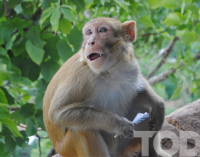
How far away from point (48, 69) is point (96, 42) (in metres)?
1.51

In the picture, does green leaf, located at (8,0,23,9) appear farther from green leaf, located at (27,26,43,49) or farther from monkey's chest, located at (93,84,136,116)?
monkey's chest, located at (93,84,136,116)

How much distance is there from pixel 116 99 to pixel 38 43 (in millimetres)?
1507

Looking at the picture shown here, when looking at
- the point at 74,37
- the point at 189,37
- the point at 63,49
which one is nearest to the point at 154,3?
the point at 189,37

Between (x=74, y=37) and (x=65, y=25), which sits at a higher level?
(x=65, y=25)

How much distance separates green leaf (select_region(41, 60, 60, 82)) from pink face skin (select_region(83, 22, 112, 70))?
1.27 metres

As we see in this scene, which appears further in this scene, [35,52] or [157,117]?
[35,52]

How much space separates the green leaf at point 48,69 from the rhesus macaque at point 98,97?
775 millimetres

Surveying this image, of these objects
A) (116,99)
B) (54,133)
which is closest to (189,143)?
(116,99)

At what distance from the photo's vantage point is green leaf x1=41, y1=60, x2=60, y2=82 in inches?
148

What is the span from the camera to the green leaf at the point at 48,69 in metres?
3.76

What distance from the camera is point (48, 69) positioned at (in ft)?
12.5

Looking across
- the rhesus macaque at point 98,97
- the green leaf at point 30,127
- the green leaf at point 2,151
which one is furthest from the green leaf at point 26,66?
the green leaf at point 2,151

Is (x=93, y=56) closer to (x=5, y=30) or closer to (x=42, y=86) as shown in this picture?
(x=42, y=86)

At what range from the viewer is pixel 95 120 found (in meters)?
2.54
